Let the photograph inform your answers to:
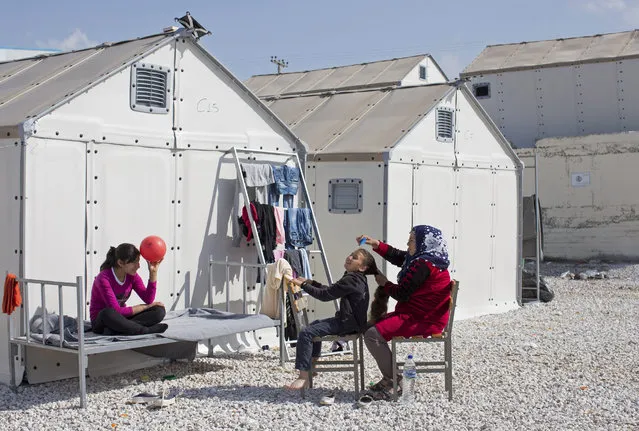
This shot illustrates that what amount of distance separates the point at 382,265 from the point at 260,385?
10.7 feet

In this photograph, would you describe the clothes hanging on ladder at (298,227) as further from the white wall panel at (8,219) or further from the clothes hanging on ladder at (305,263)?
the white wall panel at (8,219)

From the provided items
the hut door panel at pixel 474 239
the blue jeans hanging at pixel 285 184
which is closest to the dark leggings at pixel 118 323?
the blue jeans hanging at pixel 285 184

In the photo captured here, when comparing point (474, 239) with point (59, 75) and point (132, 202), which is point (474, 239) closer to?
point (132, 202)

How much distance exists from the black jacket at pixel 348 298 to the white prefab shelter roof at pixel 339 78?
37.6 feet

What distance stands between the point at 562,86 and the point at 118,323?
48.7 feet

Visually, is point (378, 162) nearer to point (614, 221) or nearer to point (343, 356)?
point (343, 356)

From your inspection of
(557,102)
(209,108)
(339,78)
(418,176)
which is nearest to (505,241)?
(418,176)

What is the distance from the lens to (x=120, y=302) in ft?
22.0

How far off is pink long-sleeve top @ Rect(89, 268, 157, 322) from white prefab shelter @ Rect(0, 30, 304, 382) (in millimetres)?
457

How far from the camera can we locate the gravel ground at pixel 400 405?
19.1 feet

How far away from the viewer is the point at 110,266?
665 centimetres

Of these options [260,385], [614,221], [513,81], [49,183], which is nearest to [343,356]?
[260,385]

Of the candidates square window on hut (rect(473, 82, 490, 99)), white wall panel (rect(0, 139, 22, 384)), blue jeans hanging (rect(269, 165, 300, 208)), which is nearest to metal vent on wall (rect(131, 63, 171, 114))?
white wall panel (rect(0, 139, 22, 384))

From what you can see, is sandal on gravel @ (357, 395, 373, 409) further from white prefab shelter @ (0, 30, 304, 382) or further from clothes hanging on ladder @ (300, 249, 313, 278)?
clothes hanging on ladder @ (300, 249, 313, 278)
